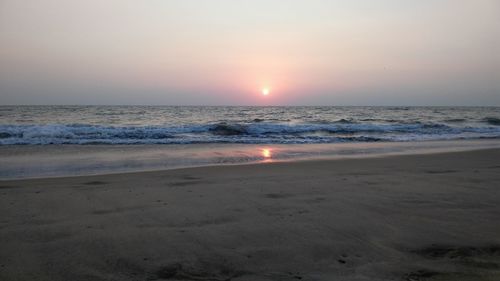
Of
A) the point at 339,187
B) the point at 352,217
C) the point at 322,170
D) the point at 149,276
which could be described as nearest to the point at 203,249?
the point at 149,276

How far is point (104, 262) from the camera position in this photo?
3.06 m

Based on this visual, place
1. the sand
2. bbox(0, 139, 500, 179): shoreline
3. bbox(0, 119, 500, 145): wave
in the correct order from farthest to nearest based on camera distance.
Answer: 1. bbox(0, 119, 500, 145): wave
2. bbox(0, 139, 500, 179): shoreline
3. the sand

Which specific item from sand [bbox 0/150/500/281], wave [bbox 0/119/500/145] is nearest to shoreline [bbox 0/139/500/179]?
sand [bbox 0/150/500/281]

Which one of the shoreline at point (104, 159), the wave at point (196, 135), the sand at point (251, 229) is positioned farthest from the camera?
the wave at point (196, 135)

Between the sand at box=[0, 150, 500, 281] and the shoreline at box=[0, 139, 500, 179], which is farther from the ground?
the sand at box=[0, 150, 500, 281]

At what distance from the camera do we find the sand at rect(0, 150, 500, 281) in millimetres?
2961

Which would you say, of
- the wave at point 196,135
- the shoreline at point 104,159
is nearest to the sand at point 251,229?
the shoreline at point 104,159

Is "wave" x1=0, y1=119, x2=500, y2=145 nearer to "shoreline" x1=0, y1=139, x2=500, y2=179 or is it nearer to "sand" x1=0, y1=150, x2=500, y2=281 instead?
"shoreline" x1=0, y1=139, x2=500, y2=179

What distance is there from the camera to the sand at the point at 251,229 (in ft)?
9.71

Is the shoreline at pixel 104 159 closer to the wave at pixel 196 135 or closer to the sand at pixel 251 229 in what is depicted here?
the sand at pixel 251 229

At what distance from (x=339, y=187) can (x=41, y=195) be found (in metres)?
4.74

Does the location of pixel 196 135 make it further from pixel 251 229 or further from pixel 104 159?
pixel 251 229

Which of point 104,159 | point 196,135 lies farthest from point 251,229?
point 196,135

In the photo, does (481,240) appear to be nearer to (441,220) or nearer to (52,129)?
(441,220)
